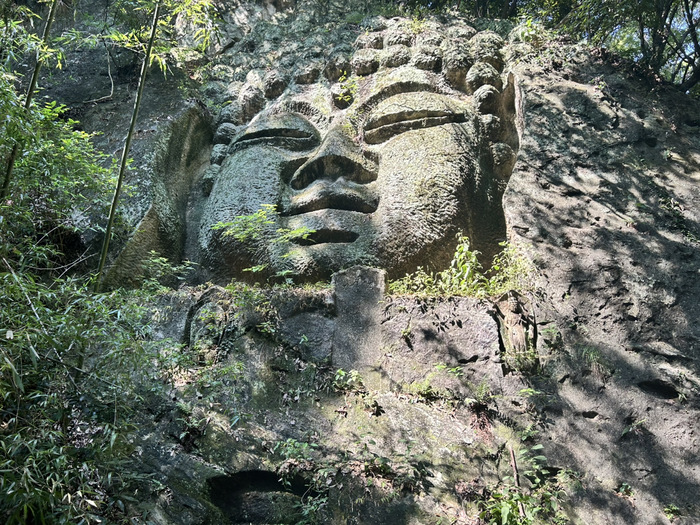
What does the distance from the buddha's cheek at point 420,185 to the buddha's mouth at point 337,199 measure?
0.14 m

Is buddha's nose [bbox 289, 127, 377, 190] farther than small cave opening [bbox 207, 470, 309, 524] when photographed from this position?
Yes

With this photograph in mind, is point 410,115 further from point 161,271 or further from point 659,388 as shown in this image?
point 659,388

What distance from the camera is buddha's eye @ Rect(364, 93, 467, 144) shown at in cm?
660

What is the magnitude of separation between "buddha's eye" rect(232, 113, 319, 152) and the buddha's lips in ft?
3.15

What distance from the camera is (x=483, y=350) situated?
471 centimetres

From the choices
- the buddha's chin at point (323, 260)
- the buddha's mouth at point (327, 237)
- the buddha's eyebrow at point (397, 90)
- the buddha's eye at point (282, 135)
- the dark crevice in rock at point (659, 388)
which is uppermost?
the buddha's eyebrow at point (397, 90)

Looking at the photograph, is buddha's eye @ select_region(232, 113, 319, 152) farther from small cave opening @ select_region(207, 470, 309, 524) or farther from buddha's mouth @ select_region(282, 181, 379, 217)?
small cave opening @ select_region(207, 470, 309, 524)

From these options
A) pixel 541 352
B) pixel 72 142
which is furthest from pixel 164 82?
pixel 541 352

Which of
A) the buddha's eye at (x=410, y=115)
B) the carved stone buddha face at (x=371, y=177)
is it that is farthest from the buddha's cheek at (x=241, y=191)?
the buddha's eye at (x=410, y=115)

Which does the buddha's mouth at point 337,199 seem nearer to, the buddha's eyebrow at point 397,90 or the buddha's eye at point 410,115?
the buddha's eye at point 410,115

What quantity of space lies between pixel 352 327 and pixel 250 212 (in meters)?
2.01

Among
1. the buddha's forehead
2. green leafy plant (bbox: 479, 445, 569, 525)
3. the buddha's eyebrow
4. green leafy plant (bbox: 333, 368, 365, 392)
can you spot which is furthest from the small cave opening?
the buddha's eyebrow

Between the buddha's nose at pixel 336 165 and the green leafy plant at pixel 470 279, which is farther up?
the buddha's nose at pixel 336 165

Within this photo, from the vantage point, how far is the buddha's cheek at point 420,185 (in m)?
5.83
